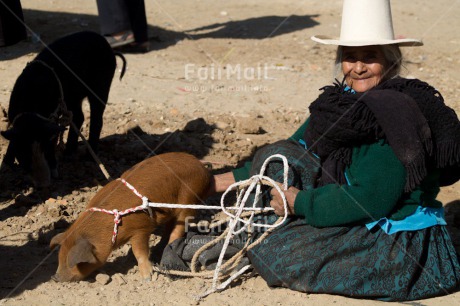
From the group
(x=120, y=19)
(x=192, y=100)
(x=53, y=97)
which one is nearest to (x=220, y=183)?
(x=53, y=97)

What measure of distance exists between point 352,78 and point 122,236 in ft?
5.28

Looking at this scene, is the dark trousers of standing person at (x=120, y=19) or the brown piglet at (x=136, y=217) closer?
the brown piglet at (x=136, y=217)

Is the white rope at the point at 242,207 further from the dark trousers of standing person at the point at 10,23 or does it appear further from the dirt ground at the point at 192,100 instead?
the dark trousers of standing person at the point at 10,23

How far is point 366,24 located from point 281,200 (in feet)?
3.61

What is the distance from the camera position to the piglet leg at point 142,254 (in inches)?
159

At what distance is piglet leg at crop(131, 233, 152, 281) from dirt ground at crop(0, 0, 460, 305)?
67 mm

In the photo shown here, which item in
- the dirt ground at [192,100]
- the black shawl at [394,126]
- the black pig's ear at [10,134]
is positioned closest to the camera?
the black shawl at [394,126]

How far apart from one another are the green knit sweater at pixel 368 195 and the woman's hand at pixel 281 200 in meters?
0.05

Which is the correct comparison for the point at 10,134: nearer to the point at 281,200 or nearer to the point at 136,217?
the point at 136,217

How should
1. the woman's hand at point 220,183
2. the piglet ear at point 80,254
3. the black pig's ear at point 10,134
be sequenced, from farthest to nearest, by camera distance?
1. the black pig's ear at point 10,134
2. the woman's hand at point 220,183
3. the piglet ear at point 80,254

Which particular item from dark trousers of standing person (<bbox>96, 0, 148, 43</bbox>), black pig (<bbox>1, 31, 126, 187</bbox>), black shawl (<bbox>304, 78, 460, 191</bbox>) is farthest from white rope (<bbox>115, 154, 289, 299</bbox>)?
dark trousers of standing person (<bbox>96, 0, 148, 43</bbox>)

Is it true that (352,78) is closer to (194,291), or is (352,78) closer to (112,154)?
(194,291)

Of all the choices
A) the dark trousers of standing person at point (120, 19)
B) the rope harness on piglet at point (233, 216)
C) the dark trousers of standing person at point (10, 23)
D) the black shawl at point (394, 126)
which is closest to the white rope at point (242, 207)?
the rope harness on piglet at point (233, 216)

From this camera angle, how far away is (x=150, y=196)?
4.03m
